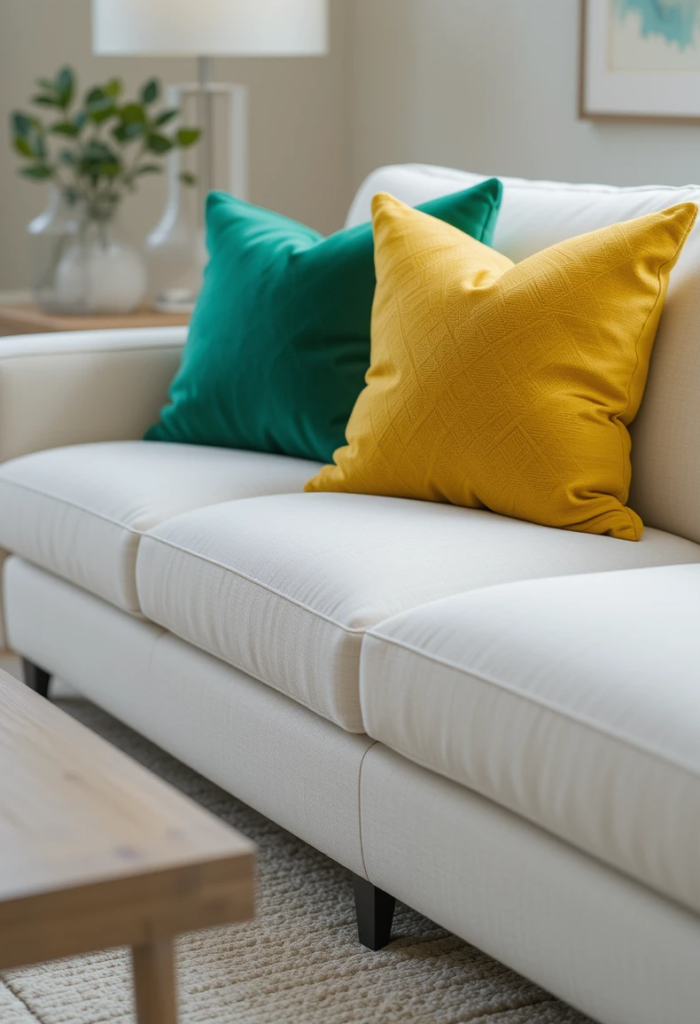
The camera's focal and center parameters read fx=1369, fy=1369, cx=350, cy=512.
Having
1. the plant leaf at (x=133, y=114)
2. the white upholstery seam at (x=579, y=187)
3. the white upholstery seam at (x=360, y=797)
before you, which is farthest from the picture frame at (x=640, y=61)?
the white upholstery seam at (x=360, y=797)

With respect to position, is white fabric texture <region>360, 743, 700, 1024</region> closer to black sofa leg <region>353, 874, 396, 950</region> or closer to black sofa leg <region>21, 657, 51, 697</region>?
black sofa leg <region>353, 874, 396, 950</region>

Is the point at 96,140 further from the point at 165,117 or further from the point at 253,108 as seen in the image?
the point at 253,108

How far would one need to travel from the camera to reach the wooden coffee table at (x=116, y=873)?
0.95 meters

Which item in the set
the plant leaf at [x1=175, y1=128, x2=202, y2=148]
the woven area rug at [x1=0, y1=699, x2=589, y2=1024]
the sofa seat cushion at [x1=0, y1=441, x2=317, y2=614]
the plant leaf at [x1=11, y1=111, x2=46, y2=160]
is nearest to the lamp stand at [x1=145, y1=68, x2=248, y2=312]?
the plant leaf at [x1=175, y1=128, x2=202, y2=148]

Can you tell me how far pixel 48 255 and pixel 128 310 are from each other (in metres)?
0.23

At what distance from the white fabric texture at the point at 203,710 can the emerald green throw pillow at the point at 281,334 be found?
1.33 feet

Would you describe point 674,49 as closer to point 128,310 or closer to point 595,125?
point 595,125

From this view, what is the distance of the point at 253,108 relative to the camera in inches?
170

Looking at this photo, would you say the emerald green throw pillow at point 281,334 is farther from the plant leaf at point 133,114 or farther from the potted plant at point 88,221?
the plant leaf at point 133,114

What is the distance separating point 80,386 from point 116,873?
168 centimetres

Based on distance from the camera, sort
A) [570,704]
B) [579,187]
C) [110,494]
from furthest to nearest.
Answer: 1. [579,187]
2. [110,494]
3. [570,704]

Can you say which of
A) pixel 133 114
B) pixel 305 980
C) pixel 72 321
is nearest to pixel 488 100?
pixel 133 114

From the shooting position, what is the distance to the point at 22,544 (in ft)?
7.63

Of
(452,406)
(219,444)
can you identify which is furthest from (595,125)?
(452,406)
